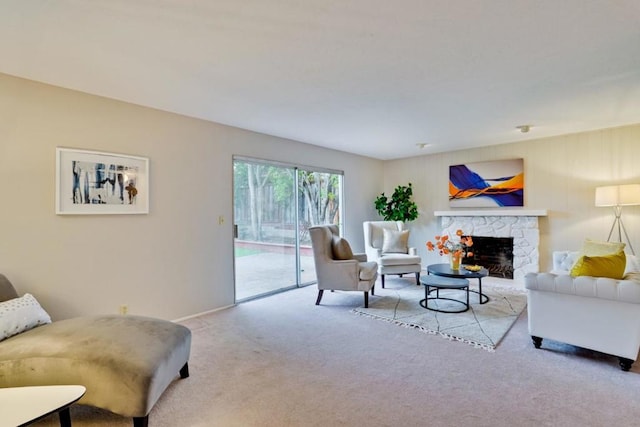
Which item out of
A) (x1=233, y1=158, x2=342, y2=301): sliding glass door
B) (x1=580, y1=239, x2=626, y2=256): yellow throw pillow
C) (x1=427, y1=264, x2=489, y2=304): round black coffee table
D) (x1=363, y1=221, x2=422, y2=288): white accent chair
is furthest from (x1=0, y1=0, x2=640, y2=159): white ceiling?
(x1=363, y1=221, x2=422, y2=288): white accent chair

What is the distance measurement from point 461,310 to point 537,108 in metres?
2.49

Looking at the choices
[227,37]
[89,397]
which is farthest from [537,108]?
[89,397]

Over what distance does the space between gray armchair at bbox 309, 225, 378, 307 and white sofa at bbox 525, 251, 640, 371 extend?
176 centimetres

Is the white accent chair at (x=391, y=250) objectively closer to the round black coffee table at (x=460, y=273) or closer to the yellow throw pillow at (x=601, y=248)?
the round black coffee table at (x=460, y=273)

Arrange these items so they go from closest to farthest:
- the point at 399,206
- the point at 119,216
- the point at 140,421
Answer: the point at 140,421, the point at 119,216, the point at 399,206

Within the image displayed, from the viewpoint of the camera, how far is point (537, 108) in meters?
3.49

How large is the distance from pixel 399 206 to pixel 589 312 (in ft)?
12.6

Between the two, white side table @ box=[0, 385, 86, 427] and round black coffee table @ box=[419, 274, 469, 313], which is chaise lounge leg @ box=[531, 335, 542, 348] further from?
white side table @ box=[0, 385, 86, 427]

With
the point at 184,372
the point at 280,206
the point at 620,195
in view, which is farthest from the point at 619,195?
the point at 184,372

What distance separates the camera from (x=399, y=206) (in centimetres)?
613

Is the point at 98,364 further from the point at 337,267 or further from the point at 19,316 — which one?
the point at 337,267

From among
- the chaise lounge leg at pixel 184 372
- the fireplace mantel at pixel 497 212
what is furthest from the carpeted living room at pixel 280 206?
the fireplace mantel at pixel 497 212

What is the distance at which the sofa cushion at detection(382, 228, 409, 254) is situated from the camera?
5238mm

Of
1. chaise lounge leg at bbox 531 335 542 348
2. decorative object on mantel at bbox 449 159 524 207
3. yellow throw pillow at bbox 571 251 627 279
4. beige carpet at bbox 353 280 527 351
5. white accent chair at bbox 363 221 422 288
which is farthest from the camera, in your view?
decorative object on mantel at bbox 449 159 524 207
